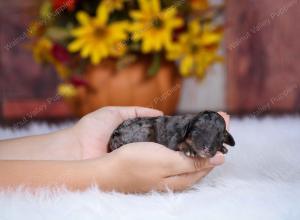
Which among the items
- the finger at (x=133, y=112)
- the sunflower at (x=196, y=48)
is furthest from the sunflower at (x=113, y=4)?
the finger at (x=133, y=112)

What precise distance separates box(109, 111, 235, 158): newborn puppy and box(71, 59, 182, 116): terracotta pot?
0.71 m

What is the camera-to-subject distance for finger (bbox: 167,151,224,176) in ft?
2.91

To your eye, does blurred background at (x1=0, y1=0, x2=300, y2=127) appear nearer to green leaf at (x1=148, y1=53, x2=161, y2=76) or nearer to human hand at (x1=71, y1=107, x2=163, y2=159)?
green leaf at (x1=148, y1=53, x2=161, y2=76)

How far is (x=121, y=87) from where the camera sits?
1.75 metres

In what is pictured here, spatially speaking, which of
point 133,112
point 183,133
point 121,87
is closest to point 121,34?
point 121,87

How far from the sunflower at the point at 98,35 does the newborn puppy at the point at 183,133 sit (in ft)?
2.20

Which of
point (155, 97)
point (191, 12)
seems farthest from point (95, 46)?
point (191, 12)

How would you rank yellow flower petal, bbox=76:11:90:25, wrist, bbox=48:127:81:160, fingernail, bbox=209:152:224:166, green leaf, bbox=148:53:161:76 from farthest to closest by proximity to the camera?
green leaf, bbox=148:53:161:76 < yellow flower petal, bbox=76:11:90:25 < wrist, bbox=48:127:81:160 < fingernail, bbox=209:152:224:166

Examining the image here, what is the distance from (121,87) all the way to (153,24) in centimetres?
23

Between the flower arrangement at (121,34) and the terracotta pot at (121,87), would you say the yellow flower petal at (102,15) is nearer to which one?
the flower arrangement at (121,34)

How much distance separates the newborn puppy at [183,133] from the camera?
2.92 ft

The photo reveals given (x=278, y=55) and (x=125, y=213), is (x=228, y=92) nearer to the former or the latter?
(x=278, y=55)

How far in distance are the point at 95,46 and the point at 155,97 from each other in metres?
0.26

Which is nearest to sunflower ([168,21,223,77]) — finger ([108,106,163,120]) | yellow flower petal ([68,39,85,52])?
yellow flower petal ([68,39,85,52])
